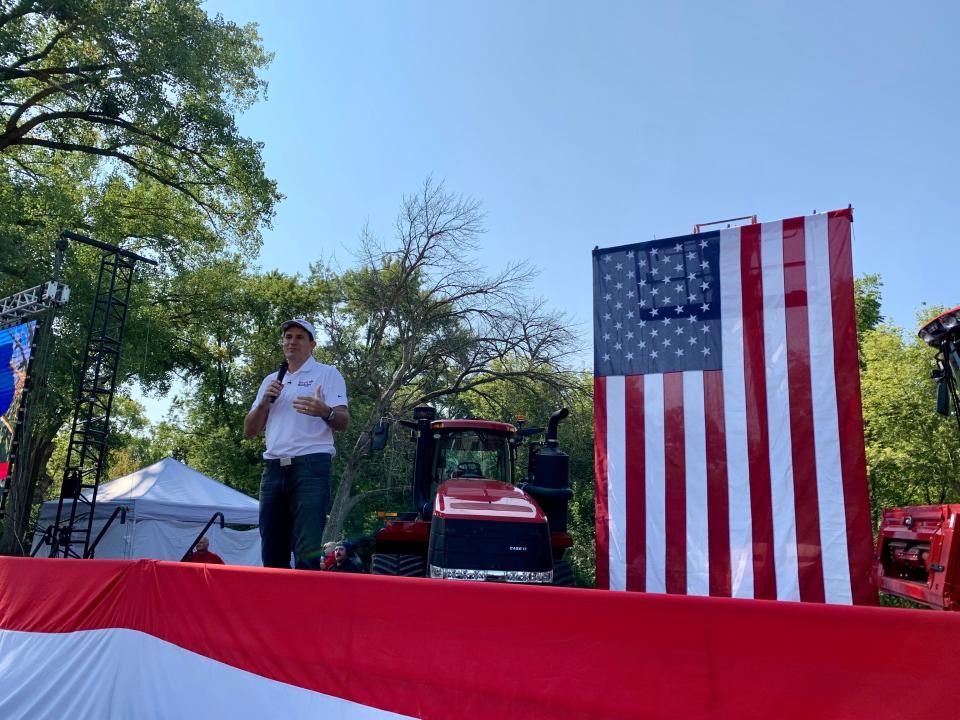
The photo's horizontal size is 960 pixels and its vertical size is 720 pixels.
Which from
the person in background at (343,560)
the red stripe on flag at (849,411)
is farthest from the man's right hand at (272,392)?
the person in background at (343,560)

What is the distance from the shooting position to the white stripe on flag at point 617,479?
19.1 ft

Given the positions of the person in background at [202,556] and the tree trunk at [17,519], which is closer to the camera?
the person in background at [202,556]

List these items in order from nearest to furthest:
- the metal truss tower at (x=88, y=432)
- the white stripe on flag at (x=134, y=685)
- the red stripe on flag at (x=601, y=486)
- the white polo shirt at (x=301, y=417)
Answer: the white stripe on flag at (x=134, y=685), the white polo shirt at (x=301, y=417), the red stripe on flag at (x=601, y=486), the metal truss tower at (x=88, y=432)

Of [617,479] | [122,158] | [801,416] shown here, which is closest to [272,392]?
[617,479]

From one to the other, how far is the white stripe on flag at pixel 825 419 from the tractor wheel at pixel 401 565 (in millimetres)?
3716

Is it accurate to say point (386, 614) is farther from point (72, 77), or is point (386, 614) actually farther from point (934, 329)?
point (72, 77)

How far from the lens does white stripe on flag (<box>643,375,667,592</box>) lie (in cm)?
567

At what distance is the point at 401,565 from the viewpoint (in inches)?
272

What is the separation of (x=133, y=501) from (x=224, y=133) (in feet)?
30.3

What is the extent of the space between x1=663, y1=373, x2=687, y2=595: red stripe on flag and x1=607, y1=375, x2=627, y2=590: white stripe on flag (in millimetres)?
363

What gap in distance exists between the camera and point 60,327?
52.6ft

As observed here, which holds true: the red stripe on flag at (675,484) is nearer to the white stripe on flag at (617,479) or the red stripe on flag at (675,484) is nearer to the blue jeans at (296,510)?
the white stripe on flag at (617,479)

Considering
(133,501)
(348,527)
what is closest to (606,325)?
(133,501)

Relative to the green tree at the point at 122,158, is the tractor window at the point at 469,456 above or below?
below
